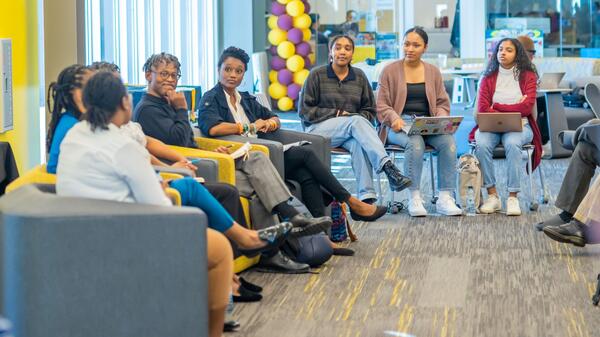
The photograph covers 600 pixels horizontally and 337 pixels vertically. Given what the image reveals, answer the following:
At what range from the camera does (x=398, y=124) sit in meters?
7.79

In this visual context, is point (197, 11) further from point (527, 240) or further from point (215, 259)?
point (215, 259)

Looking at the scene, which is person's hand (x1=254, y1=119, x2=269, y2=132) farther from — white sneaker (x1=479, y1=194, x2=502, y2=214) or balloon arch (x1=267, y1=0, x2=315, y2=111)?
balloon arch (x1=267, y1=0, x2=315, y2=111)

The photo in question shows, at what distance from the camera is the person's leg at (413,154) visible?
7758 mm

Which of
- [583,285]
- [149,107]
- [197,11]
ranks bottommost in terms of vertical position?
[583,285]

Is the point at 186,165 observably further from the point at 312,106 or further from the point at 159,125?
the point at 312,106

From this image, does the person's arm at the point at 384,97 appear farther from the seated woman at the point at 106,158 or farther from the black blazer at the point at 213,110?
the seated woman at the point at 106,158

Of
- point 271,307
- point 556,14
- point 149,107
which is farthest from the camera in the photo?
point 556,14

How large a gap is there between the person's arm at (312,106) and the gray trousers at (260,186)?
1.68 metres

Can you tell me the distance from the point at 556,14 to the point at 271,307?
1370 centimetres

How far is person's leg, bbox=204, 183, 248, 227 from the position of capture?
207 inches

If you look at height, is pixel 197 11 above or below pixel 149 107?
above

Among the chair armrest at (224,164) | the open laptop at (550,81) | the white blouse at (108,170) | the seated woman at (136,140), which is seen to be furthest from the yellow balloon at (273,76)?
the white blouse at (108,170)

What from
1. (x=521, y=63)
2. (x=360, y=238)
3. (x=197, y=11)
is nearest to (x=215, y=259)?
(x=360, y=238)

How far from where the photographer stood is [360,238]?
6949 mm
